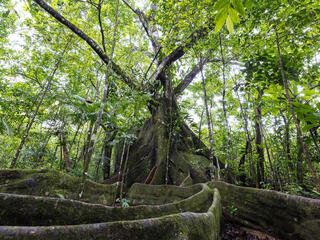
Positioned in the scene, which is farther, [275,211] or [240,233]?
[240,233]

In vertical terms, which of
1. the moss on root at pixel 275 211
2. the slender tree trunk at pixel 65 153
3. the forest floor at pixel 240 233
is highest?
the slender tree trunk at pixel 65 153

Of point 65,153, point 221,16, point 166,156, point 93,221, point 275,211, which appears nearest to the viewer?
point 221,16

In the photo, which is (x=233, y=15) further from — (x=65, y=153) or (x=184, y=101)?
(x=65, y=153)

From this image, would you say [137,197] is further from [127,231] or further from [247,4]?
[247,4]

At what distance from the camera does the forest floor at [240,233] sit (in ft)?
8.15

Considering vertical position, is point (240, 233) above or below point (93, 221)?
below

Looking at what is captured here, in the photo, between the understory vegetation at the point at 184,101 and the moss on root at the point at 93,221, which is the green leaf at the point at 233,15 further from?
the moss on root at the point at 93,221

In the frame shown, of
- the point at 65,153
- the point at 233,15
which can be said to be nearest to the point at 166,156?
the point at 65,153

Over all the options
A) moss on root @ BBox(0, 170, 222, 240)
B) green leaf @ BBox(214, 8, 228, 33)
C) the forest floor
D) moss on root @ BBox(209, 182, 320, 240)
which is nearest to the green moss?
moss on root @ BBox(0, 170, 222, 240)

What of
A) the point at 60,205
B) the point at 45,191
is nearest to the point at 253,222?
the point at 60,205

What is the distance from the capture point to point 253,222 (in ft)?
8.99

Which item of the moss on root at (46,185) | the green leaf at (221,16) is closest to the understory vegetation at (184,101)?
the green leaf at (221,16)

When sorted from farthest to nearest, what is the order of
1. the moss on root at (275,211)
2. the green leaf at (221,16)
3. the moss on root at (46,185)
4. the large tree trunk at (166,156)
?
the large tree trunk at (166,156) → the moss on root at (46,185) → the moss on root at (275,211) → the green leaf at (221,16)

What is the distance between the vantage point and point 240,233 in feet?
8.66
